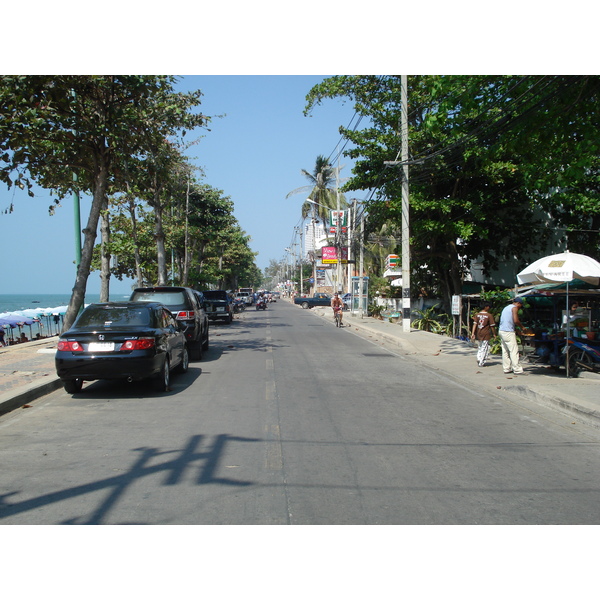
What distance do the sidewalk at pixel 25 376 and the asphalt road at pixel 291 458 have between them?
258 mm

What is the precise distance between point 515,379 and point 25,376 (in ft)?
32.7

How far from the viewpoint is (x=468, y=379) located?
1284 cm

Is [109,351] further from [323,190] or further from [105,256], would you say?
[323,190]

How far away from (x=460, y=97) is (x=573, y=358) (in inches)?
227

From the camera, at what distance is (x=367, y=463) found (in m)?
6.23

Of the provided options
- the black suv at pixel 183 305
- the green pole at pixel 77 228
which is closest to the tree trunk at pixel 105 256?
the green pole at pixel 77 228

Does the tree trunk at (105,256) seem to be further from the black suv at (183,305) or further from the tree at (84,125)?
the black suv at (183,305)

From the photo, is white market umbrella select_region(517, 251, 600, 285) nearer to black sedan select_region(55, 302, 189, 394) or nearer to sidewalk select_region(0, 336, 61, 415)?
black sedan select_region(55, 302, 189, 394)

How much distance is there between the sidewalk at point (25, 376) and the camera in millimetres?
9428

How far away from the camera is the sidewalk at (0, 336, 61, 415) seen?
9428 millimetres

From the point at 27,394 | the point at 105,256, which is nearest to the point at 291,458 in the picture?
the point at 27,394

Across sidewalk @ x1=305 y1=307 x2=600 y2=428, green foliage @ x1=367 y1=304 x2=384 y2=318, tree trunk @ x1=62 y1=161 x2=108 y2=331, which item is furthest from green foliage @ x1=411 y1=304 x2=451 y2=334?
tree trunk @ x1=62 y1=161 x2=108 y2=331

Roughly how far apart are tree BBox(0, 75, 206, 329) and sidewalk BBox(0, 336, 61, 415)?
1593 mm

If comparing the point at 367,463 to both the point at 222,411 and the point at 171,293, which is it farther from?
the point at 171,293
